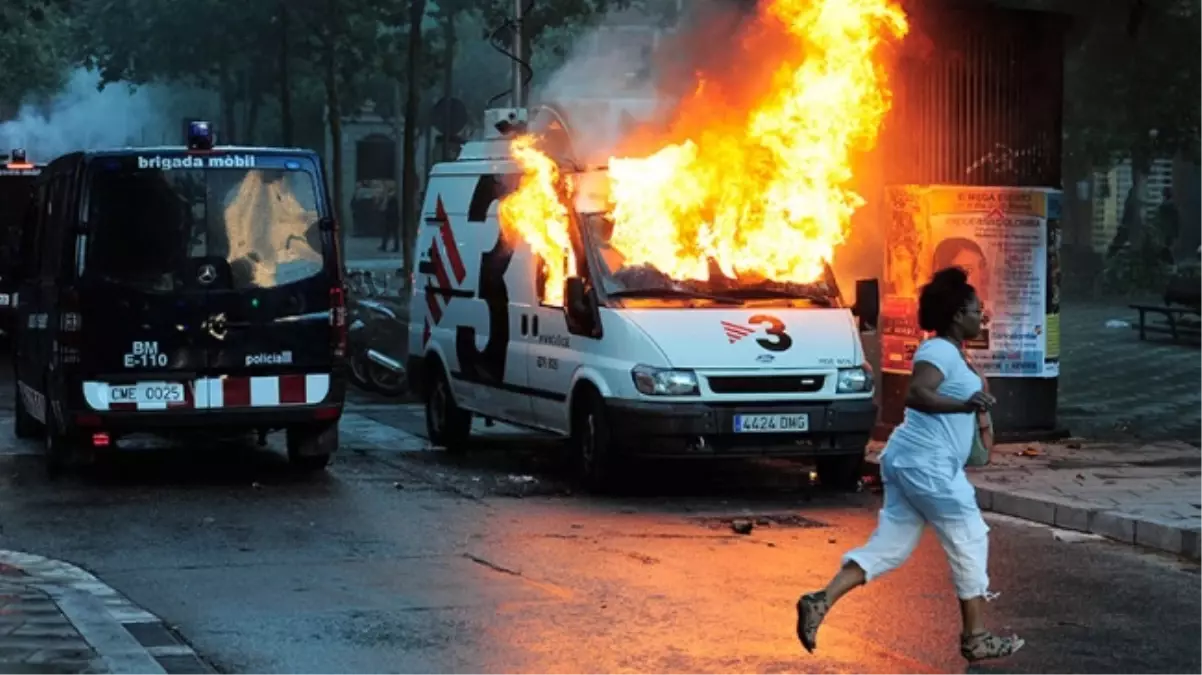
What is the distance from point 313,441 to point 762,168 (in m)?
3.59

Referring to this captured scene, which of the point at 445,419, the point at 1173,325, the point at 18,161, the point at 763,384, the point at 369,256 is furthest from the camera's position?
the point at 369,256

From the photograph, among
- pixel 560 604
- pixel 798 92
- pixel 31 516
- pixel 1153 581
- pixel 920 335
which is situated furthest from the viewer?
pixel 920 335

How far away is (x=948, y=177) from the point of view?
47.5 ft

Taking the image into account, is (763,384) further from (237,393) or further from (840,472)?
(237,393)

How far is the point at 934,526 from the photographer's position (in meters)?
7.21

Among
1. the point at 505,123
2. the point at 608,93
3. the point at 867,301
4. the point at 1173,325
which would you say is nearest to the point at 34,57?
the point at 1173,325

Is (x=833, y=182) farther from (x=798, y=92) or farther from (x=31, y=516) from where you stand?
(x=31, y=516)

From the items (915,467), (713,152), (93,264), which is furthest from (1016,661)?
(93,264)

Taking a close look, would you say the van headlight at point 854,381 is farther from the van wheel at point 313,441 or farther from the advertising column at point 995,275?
the van wheel at point 313,441

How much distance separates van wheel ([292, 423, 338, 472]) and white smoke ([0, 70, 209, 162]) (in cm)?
4106

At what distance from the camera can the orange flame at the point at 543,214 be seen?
12.6m

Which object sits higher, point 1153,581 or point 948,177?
point 948,177

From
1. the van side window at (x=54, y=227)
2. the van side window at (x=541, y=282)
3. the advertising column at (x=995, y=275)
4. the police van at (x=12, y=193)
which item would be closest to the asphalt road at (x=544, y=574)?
the van side window at (x=541, y=282)

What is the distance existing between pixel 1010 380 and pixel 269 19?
71.1 feet
